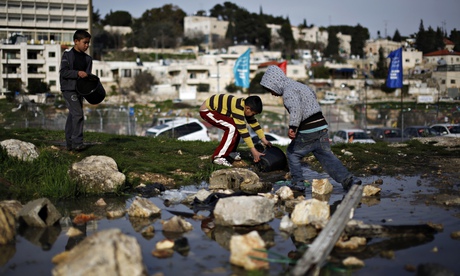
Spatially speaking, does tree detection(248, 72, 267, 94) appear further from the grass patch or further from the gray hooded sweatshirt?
the gray hooded sweatshirt

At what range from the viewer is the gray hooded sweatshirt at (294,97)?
707 centimetres

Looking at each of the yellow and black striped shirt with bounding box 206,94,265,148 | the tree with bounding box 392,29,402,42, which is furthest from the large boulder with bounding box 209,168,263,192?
the tree with bounding box 392,29,402,42

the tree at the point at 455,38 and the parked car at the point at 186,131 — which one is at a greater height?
the tree at the point at 455,38

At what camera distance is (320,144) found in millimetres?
7316

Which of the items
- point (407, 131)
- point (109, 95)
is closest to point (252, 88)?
point (109, 95)

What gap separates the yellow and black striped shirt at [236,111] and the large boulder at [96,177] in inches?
98.1

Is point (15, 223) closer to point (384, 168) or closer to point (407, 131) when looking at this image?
point (384, 168)

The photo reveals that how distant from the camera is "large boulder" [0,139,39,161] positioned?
7859 millimetres

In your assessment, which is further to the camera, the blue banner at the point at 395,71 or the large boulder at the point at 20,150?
the blue banner at the point at 395,71

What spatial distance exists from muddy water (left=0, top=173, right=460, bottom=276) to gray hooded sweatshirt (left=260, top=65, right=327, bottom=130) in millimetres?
1456

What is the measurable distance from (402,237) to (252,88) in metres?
88.3

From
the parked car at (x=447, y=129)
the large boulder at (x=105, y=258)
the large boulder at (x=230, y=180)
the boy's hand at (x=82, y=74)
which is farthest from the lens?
the parked car at (x=447, y=129)

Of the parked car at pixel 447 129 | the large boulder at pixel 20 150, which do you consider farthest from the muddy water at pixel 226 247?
the parked car at pixel 447 129

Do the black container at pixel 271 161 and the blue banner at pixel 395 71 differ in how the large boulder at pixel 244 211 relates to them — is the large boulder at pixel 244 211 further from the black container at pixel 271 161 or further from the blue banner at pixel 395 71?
the blue banner at pixel 395 71
